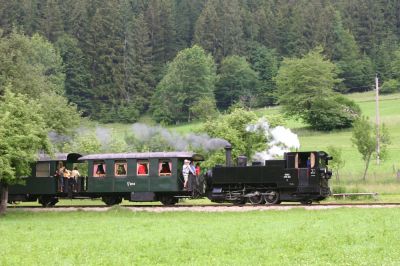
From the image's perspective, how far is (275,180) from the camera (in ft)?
101

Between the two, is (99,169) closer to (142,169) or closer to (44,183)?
(142,169)

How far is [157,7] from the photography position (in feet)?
430

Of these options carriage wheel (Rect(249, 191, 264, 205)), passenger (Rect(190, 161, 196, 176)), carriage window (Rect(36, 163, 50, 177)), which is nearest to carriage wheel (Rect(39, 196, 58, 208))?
carriage window (Rect(36, 163, 50, 177))

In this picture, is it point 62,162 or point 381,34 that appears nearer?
point 62,162

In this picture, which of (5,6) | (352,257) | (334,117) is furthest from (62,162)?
(5,6)

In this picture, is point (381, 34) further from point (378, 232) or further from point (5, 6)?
point (378, 232)

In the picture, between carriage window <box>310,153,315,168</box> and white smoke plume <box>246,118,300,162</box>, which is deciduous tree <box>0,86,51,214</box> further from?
white smoke plume <box>246,118,300,162</box>

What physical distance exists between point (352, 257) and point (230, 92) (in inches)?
4060

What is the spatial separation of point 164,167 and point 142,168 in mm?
1204

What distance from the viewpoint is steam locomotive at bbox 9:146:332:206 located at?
101ft

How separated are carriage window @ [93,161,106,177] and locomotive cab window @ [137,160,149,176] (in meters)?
2.14

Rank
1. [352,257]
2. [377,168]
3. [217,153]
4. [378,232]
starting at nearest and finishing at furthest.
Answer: [352,257], [378,232], [217,153], [377,168]

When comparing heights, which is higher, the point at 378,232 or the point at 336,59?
the point at 336,59

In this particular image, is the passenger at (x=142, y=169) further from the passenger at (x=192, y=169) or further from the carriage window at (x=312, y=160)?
the carriage window at (x=312, y=160)
